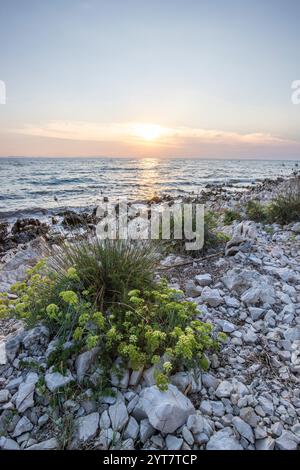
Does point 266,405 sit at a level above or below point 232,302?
below

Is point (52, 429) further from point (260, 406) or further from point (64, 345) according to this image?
point (260, 406)

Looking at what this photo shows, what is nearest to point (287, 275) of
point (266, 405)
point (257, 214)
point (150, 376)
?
point (266, 405)

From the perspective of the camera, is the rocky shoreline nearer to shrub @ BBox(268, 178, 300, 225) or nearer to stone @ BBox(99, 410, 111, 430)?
stone @ BBox(99, 410, 111, 430)

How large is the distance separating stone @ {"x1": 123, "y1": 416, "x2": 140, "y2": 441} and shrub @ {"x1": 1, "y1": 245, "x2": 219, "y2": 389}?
0.32 metres

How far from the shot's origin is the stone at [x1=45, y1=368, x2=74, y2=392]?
236 centimetres

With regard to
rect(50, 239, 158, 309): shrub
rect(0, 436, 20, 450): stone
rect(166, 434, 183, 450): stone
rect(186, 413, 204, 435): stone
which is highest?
rect(50, 239, 158, 309): shrub

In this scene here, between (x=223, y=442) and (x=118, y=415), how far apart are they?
76cm

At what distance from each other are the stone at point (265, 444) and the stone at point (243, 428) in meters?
0.04

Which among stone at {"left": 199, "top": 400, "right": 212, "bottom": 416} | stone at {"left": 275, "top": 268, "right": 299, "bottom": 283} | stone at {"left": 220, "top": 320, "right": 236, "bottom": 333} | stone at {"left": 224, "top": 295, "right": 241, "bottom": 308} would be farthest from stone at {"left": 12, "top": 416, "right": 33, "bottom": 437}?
stone at {"left": 275, "top": 268, "right": 299, "bottom": 283}

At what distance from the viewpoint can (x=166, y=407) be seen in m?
2.10

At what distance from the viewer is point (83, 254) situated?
355cm

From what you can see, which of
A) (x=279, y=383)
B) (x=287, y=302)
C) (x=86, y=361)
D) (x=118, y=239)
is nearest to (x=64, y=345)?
(x=86, y=361)

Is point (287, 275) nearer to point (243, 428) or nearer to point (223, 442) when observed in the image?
point (243, 428)
